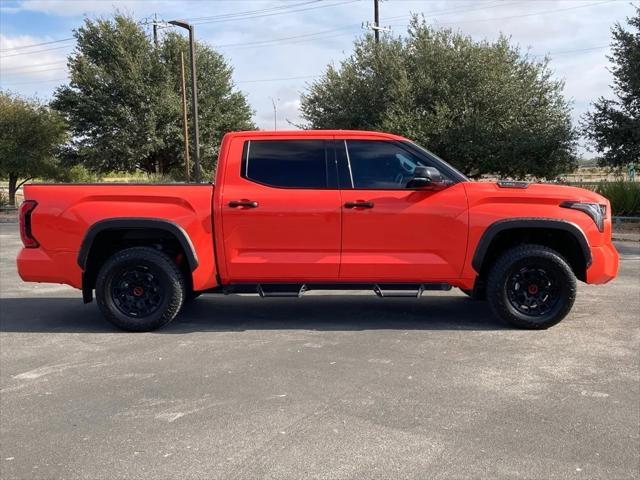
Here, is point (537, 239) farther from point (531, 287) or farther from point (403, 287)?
point (403, 287)

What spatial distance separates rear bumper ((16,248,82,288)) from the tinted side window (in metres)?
2.94

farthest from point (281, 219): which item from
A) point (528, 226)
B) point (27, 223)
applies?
point (27, 223)

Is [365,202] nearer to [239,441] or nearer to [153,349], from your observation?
[153,349]

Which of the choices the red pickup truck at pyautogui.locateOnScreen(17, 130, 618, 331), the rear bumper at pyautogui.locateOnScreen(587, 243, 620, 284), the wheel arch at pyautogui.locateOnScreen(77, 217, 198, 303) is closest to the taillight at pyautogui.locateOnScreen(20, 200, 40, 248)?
the red pickup truck at pyautogui.locateOnScreen(17, 130, 618, 331)

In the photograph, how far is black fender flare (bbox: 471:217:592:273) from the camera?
Result: 6074mm

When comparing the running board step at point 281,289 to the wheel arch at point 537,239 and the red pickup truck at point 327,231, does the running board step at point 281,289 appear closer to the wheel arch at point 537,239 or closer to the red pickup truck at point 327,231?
the red pickup truck at point 327,231

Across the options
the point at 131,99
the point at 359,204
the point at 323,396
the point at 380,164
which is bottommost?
the point at 323,396

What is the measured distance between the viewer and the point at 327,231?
620 cm

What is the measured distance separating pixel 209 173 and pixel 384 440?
31.7 metres

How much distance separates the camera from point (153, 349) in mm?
5777

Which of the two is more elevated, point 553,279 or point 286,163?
point 286,163

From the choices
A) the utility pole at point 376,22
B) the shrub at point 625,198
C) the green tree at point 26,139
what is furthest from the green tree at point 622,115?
the green tree at point 26,139

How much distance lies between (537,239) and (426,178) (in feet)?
4.64

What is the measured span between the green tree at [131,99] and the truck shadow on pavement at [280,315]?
2403 centimetres
